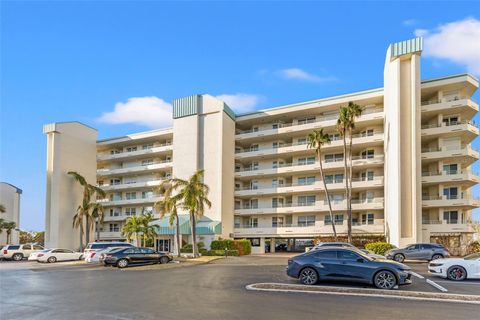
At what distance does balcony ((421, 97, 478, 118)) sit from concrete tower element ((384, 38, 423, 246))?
294 centimetres

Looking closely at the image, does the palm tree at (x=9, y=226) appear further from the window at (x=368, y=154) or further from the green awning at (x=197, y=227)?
the window at (x=368, y=154)

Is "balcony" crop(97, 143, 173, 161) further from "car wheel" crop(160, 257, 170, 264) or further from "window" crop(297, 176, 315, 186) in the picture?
"car wheel" crop(160, 257, 170, 264)

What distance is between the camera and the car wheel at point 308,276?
18516mm

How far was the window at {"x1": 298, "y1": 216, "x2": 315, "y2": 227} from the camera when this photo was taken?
56.1 m

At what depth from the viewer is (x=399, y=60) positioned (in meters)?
47.5

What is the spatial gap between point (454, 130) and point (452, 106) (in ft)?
8.36

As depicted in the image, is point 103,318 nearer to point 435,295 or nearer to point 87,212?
point 435,295

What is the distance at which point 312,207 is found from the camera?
5509 cm

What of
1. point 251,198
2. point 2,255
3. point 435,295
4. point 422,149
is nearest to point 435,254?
point 422,149

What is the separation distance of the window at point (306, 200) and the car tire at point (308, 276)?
38087mm

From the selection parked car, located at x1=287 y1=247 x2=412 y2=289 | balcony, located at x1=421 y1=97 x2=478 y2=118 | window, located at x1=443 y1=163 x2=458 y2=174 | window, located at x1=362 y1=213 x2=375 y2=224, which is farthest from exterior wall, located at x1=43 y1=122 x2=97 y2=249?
parked car, located at x1=287 y1=247 x2=412 y2=289

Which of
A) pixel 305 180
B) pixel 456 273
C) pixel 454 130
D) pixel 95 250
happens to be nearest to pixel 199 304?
pixel 456 273

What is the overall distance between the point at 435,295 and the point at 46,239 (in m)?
59.3

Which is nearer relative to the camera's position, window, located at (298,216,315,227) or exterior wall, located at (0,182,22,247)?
window, located at (298,216,315,227)
